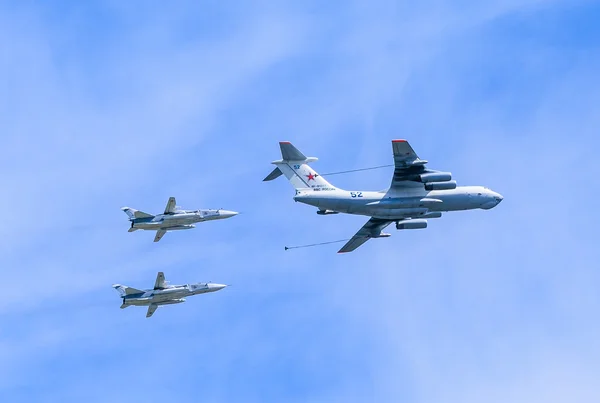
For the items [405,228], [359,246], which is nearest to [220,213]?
[359,246]

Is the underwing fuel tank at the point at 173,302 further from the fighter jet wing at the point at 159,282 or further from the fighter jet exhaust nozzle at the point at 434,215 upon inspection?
the fighter jet exhaust nozzle at the point at 434,215

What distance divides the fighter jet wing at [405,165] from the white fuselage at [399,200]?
0.49m

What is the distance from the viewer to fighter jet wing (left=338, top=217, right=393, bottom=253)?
2596 inches

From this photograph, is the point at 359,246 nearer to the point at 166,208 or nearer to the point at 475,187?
the point at 475,187

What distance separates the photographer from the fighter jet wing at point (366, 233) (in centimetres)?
6594

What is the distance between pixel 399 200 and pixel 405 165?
2407mm

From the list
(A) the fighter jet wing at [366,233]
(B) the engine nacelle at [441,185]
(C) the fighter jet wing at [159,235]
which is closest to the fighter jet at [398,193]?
(B) the engine nacelle at [441,185]

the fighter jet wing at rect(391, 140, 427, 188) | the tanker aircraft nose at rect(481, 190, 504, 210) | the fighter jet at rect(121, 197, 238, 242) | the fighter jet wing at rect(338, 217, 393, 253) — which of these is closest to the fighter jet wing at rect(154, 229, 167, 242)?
the fighter jet at rect(121, 197, 238, 242)

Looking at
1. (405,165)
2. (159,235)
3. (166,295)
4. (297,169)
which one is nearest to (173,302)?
(166,295)

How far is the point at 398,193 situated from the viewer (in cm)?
5972

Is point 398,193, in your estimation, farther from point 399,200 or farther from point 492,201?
point 492,201

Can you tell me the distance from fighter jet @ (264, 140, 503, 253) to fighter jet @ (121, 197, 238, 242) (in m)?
13.3

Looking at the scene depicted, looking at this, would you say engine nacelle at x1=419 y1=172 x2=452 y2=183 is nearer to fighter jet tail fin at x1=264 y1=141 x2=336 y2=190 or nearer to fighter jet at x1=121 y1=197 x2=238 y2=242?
fighter jet tail fin at x1=264 y1=141 x2=336 y2=190

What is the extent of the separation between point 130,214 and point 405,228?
65.3 ft
